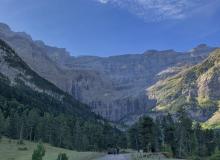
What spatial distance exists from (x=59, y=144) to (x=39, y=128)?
11.1 m

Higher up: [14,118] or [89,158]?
[14,118]

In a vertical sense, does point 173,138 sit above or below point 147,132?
below

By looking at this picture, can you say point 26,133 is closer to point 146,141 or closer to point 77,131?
point 77,131

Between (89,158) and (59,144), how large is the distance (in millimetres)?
102686

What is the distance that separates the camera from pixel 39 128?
185625mm

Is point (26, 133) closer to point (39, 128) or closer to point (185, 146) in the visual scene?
point (39, 128)

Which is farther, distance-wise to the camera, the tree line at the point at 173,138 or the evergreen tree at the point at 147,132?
the tree line at the point at 173,138

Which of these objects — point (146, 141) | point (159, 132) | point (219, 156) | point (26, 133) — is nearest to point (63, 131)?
point (26, 133)

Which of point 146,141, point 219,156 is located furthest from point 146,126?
point 219,156

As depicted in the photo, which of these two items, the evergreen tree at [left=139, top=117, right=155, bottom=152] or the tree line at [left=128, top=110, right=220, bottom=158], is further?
the tree line at [left=128, top=110, right=220, bottom=158]

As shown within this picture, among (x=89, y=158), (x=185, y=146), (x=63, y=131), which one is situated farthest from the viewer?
(x=63, y=131)

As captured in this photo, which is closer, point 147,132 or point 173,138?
point 147,132

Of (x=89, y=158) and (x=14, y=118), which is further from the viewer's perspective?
(x=14, y=118)

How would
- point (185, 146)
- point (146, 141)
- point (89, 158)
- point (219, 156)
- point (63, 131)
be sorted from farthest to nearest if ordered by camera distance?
1. point (63, 131)
2. point (185, 146)
3. point (146, 141)
4. point (219, 156)
5. point (89, 158)
